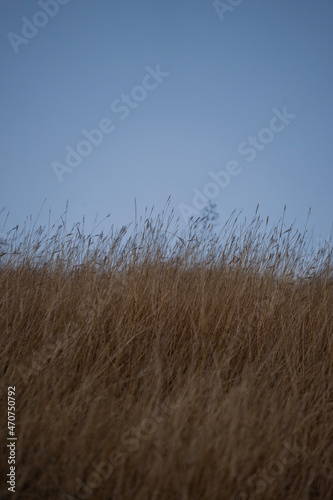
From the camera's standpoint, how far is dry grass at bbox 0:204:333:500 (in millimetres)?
1775

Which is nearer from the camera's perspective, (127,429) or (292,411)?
(127,429)

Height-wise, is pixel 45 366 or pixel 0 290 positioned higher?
pixel 0 290

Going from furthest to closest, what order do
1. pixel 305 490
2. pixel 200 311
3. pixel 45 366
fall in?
pixel 200 311 → pixel 45 366 → pixel 305 490

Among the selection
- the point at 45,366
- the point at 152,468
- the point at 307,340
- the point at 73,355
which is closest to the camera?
the point at 152,468

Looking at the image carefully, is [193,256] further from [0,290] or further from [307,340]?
[0,290]

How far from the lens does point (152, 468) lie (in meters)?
1.67

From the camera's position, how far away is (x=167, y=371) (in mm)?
2820

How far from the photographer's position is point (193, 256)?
3908 mm

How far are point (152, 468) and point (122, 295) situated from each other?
1752mm

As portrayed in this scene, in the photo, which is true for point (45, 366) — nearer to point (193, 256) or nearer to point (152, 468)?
point (152, 468)

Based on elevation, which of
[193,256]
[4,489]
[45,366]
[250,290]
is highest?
[193,256]

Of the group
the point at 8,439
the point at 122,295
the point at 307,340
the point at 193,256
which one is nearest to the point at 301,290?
the point at 307,340

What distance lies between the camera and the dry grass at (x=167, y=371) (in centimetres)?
178

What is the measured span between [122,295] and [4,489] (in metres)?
1.75
